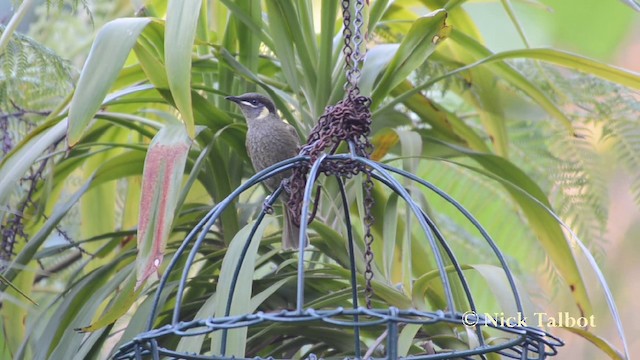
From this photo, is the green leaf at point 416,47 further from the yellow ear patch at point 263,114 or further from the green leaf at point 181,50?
the green leaf at point 181,50

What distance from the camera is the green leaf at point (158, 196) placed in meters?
1.45

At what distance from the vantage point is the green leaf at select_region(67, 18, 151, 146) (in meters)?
1.46

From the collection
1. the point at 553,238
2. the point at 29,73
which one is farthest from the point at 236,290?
the point at 29,73

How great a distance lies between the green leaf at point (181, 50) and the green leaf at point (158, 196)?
0.10 meters

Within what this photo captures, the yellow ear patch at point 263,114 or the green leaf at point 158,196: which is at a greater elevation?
the yellow ear patch at point 263,114

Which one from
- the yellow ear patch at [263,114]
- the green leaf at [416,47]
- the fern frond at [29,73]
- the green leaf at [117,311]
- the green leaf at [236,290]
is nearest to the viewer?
the green leaf at [236,290]

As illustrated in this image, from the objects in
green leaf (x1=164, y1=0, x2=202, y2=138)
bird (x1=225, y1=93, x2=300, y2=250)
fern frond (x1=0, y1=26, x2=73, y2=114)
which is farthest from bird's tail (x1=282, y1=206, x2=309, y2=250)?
fern frond (x1=0, y1=26, x2=73, y2=114)

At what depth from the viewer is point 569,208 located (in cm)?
251

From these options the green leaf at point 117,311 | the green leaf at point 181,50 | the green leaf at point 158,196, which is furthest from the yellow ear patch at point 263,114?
the green leaf at point 117,311

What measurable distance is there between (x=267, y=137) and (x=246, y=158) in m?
0.07

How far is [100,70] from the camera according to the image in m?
1.53

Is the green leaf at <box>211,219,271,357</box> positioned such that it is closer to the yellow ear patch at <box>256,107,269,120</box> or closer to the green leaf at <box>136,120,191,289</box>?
the green leaf at <box>136,120,191,289</box>

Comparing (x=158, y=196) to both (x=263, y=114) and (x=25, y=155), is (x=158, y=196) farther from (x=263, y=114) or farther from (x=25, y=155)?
(x=263, y=114)

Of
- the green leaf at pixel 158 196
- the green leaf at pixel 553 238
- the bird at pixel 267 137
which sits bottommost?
the green leaf at pixel 158 196
